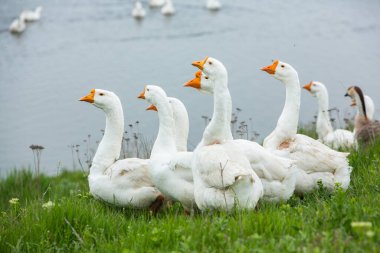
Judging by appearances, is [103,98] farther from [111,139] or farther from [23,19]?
[23,19]

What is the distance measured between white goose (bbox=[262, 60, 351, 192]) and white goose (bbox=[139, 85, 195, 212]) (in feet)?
4.39

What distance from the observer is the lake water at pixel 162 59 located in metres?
16.7

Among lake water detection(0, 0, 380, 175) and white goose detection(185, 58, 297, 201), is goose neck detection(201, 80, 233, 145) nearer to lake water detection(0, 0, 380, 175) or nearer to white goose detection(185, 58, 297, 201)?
white goose detection(185, 58, 297, 201)

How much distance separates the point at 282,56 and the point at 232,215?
48.4ft

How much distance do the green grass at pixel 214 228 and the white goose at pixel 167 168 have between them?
42 centimetres

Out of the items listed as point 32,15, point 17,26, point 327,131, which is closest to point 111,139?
point 327,131

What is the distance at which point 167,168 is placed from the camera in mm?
7410

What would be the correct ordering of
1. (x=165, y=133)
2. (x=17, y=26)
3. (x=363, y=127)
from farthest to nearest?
(x=17, y=26) → (x=363, y=127) → (x=165, y=133)

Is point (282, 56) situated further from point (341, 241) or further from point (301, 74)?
point (341, 241)

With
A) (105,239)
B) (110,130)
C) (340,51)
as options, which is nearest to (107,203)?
(110,130)

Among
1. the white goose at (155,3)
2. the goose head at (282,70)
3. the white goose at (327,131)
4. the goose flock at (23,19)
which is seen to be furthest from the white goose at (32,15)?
the goose head at (282,70)

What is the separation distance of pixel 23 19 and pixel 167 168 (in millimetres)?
22679

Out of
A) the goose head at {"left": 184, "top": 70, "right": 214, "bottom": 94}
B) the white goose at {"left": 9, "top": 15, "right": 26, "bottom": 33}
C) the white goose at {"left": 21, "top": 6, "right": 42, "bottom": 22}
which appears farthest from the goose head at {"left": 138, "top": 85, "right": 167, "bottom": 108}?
the white goose at {"left": 21, "top": 6, "right": 42, "bottom": 22}

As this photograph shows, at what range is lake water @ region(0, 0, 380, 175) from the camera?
1673cm
